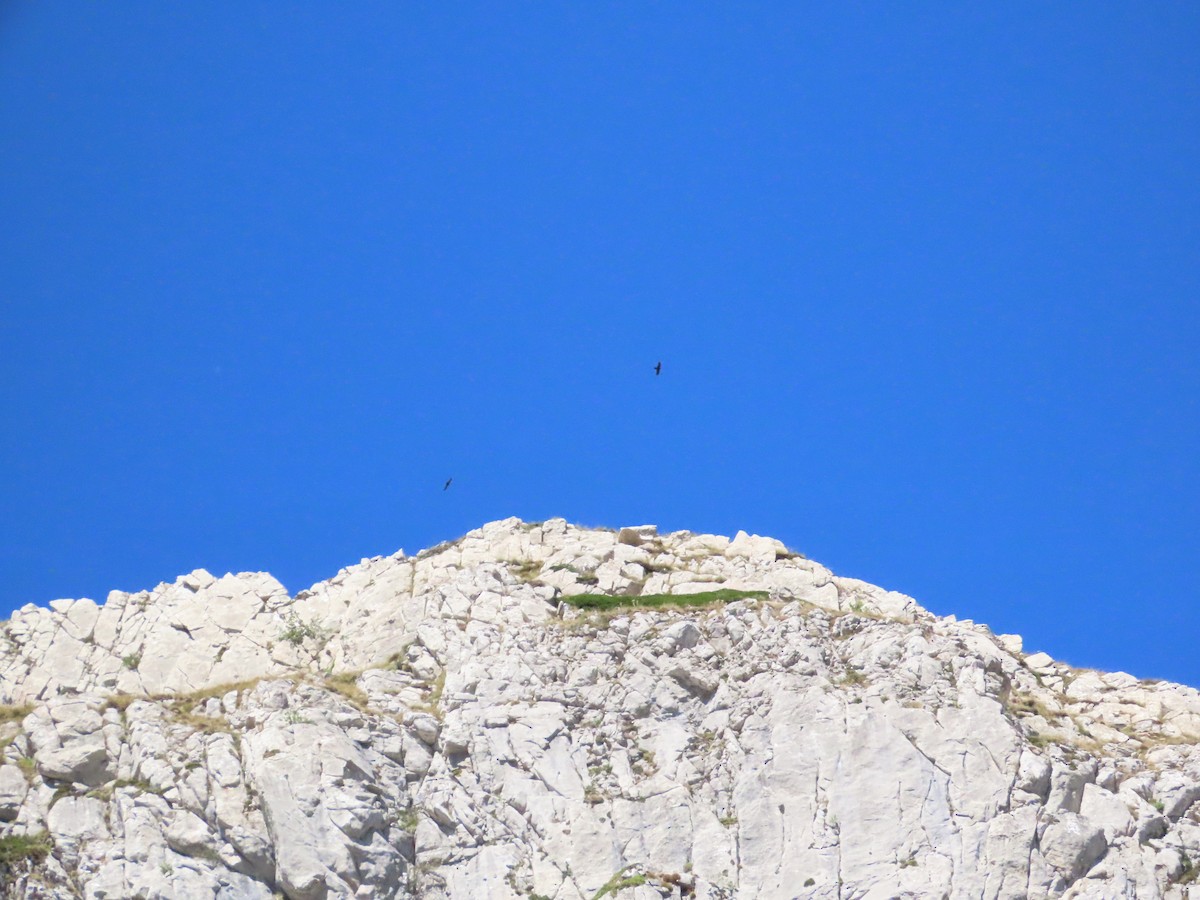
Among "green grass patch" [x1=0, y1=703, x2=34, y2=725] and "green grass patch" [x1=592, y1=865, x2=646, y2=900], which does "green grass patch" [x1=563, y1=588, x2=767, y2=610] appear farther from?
"green grass patch" [x1=0, y1=703, x2=34, y2=725]

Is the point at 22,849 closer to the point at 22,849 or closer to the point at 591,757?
the point at 22,849

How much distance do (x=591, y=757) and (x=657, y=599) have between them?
810 centimetres

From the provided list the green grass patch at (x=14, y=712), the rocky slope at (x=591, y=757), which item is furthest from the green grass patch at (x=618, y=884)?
the green grass patch at (x=14, y=712)

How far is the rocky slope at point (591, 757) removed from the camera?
145ft

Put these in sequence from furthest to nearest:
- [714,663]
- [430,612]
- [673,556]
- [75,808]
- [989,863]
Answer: [673,556] → [430,612] → [714,663] → [75,808] → [989,863]

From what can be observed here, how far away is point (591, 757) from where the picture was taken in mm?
48688

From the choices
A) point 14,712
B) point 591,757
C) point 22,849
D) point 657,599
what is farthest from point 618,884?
point 14,712

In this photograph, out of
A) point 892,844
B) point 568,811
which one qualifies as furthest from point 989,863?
point 568,811

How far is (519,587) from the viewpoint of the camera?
5606 cm

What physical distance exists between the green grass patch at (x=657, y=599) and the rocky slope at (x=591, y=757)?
214 mm

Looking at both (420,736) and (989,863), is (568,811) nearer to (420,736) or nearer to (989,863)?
(420,736)

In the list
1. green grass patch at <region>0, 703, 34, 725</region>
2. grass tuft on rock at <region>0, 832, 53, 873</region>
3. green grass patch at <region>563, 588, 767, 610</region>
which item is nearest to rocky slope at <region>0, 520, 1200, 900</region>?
grass tuft on rock at <region>0, 832, 53, 873</region>

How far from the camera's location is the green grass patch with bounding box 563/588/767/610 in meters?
54.3

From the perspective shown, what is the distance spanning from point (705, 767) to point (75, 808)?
1988 cm
